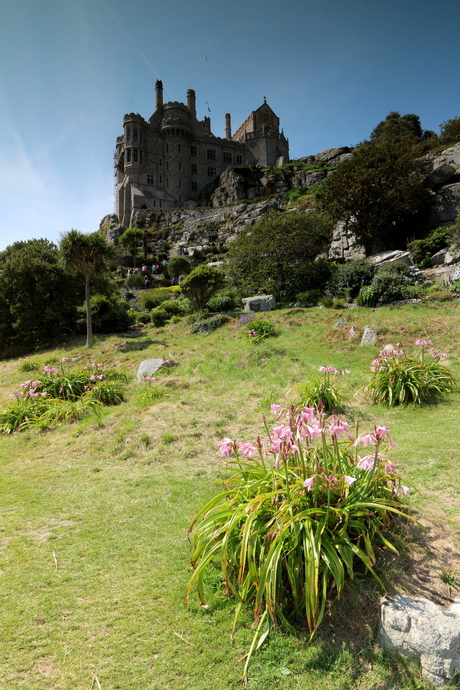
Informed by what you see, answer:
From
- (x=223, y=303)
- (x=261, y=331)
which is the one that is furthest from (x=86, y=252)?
(x=261, y=331)

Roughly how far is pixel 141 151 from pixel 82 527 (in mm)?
60609

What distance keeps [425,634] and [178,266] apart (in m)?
32.4

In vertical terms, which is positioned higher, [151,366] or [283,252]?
[283,252]

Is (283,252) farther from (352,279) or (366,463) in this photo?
(366,463)

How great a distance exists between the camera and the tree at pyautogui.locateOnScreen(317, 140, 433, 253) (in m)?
19.7

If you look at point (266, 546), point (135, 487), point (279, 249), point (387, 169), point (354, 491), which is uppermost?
point (387, 169)

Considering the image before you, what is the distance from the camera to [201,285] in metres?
16.9

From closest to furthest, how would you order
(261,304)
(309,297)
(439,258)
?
(261,304)
(309,297)
(439,258)

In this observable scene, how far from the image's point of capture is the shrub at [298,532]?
2.13m

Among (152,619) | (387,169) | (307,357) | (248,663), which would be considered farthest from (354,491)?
(387,169)

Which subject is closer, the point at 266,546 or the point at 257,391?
the point at 266,546

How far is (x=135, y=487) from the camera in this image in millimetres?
4312

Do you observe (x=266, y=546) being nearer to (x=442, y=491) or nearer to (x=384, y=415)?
(x=442, y=491)

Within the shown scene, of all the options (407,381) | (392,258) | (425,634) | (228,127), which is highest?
(228,127)
